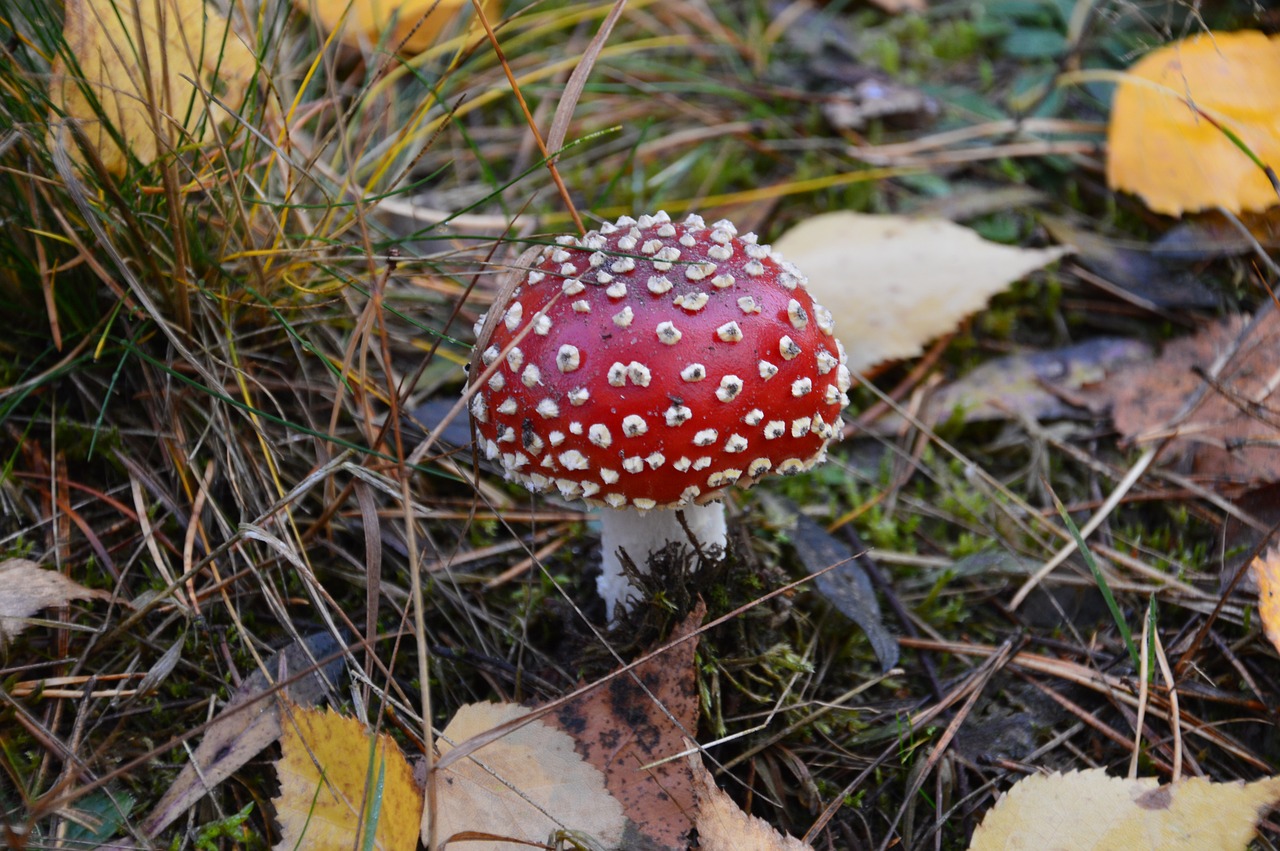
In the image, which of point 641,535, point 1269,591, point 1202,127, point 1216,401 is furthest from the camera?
point 1202,127

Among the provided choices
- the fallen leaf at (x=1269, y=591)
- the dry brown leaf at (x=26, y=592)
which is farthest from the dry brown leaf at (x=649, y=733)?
the fallen leaf at (x=1269, y=591)

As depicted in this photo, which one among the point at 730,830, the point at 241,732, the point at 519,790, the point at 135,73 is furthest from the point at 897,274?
the point at 241,732

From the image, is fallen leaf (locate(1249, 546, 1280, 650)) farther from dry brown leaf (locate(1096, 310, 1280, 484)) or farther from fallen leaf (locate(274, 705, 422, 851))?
fallen leaf (locate(274, 705, 422, 851))

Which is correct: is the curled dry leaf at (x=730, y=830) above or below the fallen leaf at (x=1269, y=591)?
above

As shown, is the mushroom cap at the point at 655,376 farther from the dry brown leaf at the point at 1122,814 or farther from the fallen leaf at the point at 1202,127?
the fallen leaf at the point at 1202,127

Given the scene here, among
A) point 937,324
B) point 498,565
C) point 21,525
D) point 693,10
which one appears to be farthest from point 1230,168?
point 21,525

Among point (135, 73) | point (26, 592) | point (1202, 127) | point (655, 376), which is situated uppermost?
point (135, 73)

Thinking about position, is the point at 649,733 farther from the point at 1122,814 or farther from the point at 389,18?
the point at 389,18

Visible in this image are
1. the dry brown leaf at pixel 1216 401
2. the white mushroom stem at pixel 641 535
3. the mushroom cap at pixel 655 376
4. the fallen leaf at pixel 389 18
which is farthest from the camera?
the fallen leaf at pixel 389 18
